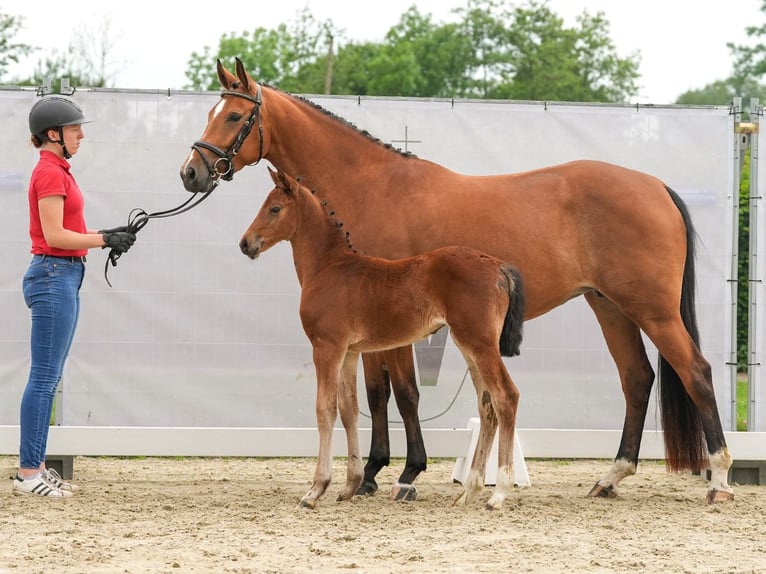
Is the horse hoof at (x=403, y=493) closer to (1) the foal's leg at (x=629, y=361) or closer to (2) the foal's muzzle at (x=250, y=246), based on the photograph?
(1) the foal's leg at (x=629, y=361)

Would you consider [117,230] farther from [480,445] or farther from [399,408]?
[480,445]

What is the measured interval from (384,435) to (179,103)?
2.50m

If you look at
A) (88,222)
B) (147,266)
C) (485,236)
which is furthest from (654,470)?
(88,222)

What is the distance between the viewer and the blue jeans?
5160 millimetres

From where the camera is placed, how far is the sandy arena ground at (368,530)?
375cm

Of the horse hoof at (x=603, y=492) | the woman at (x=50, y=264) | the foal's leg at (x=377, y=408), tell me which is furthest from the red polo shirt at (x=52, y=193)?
the horse hoof at (x=603, y=492)

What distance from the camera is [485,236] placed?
5.38 metres

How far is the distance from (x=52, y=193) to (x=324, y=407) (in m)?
1.81

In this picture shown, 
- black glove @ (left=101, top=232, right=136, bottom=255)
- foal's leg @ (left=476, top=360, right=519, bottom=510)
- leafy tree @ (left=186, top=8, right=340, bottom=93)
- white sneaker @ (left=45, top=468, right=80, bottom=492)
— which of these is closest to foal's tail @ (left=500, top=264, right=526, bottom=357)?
foal's leg @ (left=476, top=360, right=519, bottom=510)

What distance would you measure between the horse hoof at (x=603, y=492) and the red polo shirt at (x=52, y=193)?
3.16m

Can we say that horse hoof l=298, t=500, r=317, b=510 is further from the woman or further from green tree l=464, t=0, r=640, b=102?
green tree l=464, t=0, r=640, b=102

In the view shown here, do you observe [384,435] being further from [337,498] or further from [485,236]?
[485,236]

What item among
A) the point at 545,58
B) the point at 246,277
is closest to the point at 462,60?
the point at 545,58

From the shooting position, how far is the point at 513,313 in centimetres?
496
